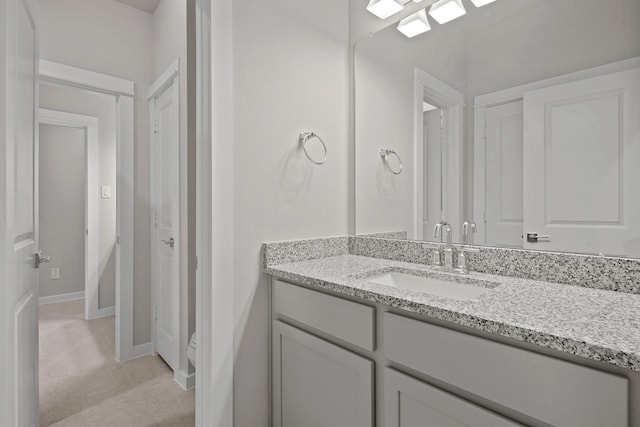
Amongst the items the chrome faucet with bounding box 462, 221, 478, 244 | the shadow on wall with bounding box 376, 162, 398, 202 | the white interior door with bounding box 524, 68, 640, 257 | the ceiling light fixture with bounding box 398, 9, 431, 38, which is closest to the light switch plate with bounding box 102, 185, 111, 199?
the shadow on wall with bounding box 376, 162, 398, 202

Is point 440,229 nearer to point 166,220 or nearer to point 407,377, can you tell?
point 407,377

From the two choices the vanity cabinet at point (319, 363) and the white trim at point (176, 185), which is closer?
the vanity cabinet at point (319, 363)

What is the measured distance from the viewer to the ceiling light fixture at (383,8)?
1739 mm

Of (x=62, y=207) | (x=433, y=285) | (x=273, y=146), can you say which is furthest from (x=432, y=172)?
(x=62, y=207)

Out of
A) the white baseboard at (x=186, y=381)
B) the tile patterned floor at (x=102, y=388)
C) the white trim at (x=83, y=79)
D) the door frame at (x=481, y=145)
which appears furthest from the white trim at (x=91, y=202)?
the door frame at (x=481, y=145)

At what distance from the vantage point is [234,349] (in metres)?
1.48

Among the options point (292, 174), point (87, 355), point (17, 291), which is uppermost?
point (292, 174)

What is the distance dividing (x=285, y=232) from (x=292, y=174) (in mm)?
279

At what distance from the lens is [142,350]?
2684mm

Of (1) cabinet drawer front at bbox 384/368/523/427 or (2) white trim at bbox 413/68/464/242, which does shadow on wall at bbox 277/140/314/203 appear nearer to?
(2) white trim at bbox 413/68/464/242

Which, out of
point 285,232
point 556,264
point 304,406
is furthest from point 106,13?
point 556,264

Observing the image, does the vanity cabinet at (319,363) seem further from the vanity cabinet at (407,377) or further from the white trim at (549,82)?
the white trim at (549,82)

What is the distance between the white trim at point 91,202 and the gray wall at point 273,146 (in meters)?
2.92

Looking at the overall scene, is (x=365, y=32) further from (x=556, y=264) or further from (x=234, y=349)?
(x=234, y=349)
